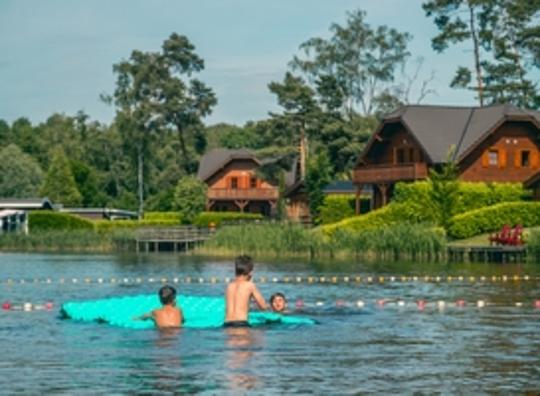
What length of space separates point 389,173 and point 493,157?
657 cm

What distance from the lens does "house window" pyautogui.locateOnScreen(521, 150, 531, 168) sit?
270 ft

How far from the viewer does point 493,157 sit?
8144cm

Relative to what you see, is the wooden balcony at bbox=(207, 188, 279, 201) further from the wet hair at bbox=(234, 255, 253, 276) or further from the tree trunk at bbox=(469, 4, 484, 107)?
the wet hair at bbox=(234, 255, 253, 276)

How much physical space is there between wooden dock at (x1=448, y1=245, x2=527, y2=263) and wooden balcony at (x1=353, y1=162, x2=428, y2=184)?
1675cm

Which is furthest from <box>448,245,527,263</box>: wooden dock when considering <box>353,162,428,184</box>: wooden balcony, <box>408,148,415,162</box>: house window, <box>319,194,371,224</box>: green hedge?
<box>319,194,371,224</box>: green hedge

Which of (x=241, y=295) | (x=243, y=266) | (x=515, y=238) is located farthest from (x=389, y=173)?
(x=243, y=266)

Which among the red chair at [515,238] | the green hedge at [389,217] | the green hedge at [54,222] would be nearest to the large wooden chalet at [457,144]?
the green hedge at [389,217]

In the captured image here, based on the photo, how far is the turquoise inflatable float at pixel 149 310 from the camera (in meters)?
27.5

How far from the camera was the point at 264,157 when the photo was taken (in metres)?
104

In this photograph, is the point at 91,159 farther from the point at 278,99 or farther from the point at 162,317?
the point at 162,317

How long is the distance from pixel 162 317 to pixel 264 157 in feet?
255

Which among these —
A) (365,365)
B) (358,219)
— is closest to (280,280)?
(365,365)

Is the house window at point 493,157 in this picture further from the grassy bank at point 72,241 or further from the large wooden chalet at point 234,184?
the large wooden chalet at point 234,184

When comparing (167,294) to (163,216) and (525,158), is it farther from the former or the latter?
(163,216)
